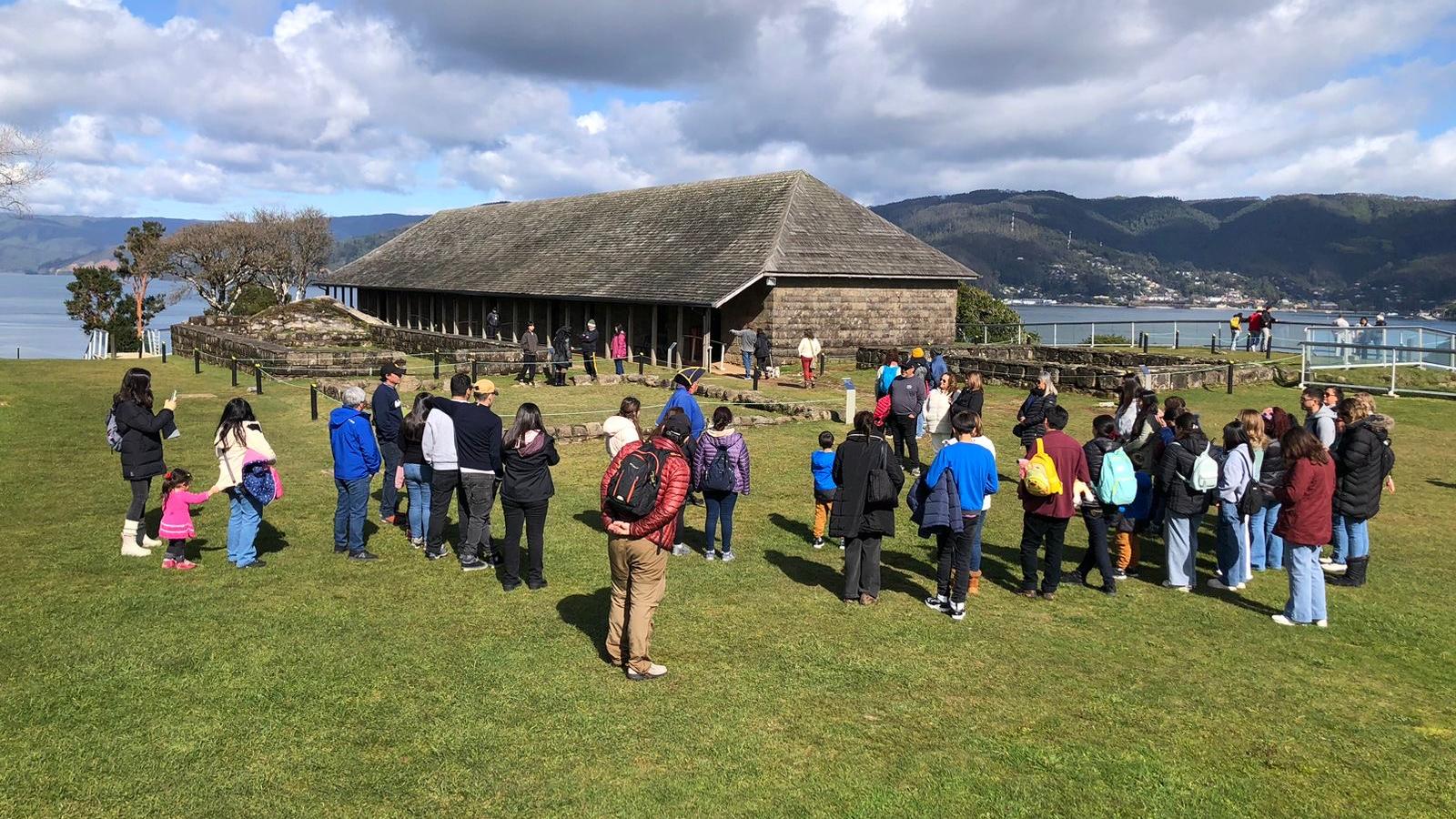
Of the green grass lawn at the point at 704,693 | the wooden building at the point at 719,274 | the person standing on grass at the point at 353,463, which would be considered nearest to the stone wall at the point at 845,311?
the wooden building at the point at 719,274

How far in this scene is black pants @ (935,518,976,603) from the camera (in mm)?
7414

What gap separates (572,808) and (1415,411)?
21717mm

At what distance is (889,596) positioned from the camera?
322 inches

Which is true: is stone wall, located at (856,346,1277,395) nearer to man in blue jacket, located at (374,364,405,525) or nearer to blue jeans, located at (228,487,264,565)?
man in blue jacket, located at (374,364,405,525)

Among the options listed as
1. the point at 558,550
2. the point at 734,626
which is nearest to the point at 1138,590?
the point at 734,626

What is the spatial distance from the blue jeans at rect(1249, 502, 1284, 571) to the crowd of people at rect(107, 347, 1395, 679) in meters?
0.02

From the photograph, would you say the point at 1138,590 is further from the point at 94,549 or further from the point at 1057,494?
the point at 94,549

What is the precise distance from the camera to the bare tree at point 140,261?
55812mm

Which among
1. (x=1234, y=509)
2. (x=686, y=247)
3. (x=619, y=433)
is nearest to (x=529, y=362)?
(x=686, y=247)

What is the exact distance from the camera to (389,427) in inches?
381

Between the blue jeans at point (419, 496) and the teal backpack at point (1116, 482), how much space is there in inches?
248

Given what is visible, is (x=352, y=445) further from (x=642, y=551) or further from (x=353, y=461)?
(x=642, y=551)

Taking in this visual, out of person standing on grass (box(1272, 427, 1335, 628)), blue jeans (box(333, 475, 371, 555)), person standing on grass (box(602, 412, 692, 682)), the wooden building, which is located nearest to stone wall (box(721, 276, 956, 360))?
the wooden building

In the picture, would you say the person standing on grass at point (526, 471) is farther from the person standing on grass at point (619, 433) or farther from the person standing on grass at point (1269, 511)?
the person standing on grass at point (1269, 511)
